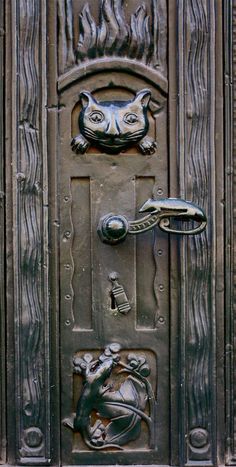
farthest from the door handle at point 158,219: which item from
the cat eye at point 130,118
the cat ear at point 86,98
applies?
the cat ear at point 86,98

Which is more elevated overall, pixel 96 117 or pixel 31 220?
pixel 96 117

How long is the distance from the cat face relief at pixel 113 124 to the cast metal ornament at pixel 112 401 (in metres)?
0.79

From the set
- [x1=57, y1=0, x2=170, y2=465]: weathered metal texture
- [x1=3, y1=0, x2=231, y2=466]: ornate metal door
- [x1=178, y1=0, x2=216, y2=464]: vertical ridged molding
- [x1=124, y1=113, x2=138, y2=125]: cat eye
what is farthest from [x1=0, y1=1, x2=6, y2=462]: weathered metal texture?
[x1=178, y1=0, x2=216, y2=464]: vertical ridged molding

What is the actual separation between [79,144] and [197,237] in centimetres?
59

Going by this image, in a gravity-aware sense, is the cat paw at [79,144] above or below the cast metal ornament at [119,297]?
above

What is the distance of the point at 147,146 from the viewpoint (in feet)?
10.4

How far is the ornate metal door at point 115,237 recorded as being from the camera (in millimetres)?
3141

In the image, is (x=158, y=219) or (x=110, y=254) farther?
(x=110, y=254)

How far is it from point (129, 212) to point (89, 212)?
16cm

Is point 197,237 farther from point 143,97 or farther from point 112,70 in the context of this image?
point 112,70

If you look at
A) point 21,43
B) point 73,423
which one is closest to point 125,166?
point 21,43

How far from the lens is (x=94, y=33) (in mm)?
3141

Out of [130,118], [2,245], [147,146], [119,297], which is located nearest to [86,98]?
[130,118]

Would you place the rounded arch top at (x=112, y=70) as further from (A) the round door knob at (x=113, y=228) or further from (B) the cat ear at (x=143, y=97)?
(A) the round door knob at (x=113, y=228)
